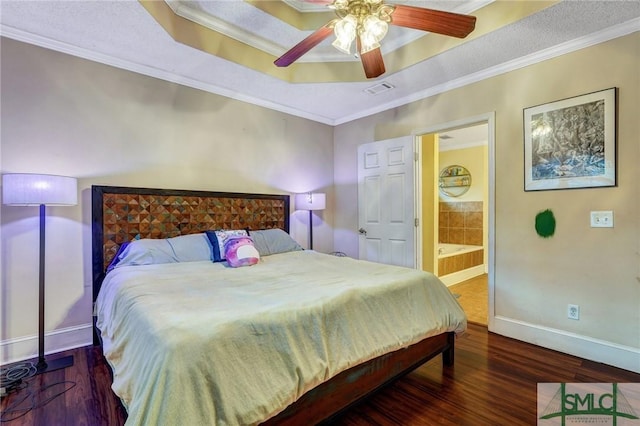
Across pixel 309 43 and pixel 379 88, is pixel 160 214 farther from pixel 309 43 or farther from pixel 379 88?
pixel 379 88

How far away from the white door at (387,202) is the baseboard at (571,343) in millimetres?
1086

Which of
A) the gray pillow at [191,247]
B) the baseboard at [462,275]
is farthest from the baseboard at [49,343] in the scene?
the baseboard at [462,275]

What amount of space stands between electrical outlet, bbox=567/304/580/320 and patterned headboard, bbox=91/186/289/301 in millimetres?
3052

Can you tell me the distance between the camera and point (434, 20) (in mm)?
1652

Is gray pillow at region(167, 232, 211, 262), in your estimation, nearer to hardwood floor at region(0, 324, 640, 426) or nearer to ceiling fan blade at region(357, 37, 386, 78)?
hardwood floor at region(0, 324, 640, 426)

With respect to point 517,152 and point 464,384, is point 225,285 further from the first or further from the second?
point 517,152

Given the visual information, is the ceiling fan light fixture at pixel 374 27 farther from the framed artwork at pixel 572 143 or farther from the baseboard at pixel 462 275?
the baseboard at pixel 462 275

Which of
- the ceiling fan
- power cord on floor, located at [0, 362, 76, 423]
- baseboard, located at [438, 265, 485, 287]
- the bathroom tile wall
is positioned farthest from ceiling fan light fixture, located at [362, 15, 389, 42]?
the bathroom tile wall

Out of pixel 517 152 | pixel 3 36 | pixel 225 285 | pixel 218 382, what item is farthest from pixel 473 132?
pixel 3 36

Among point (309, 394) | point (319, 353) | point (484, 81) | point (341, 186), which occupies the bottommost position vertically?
point (309, 394)

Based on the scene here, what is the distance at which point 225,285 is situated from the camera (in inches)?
74.7

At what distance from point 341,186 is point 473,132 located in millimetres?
2716

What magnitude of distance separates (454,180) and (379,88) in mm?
3687

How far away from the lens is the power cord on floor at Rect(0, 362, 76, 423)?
5.70 ft
